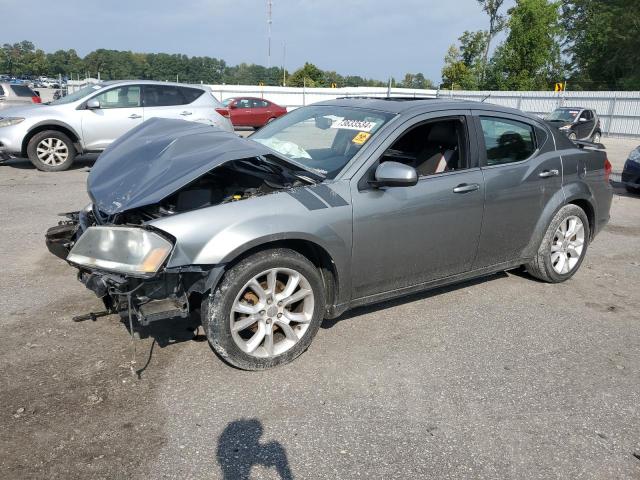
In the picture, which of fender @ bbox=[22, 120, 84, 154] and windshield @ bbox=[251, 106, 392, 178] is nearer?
windshield @ bbox=[251, 106, 392, 178]

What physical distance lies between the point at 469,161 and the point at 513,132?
2.31 ft

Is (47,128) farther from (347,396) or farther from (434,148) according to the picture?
(347,396)

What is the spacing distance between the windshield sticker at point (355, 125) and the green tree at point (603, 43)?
45.5 metres

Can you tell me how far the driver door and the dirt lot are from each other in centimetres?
49

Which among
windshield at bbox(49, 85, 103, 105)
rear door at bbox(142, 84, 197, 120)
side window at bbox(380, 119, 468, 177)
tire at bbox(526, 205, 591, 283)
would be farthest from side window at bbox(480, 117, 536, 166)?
windshield at bbox(49, 85, 103, 105)

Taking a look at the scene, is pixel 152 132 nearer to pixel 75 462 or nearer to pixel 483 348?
pixel 75 462

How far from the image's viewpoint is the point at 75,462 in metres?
2.56

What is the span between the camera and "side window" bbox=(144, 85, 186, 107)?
11055 mm

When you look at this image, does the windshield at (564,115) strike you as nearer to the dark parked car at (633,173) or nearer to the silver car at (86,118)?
the dark parked car at (633,173)

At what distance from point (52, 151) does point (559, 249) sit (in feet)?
30.7

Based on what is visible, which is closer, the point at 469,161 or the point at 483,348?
the point at 483,348

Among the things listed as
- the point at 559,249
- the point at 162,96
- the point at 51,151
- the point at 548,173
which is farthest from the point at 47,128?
the point at 559,249

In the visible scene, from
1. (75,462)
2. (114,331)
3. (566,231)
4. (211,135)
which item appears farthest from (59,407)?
(566,231)

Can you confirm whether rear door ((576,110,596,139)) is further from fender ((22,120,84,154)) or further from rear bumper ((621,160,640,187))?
fender ((22,120,84,154))
